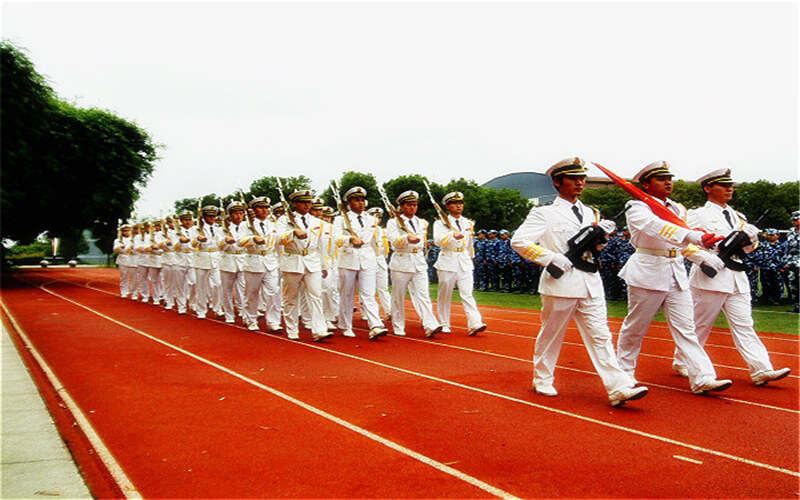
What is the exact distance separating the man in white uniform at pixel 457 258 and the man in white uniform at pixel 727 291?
11.4 feet

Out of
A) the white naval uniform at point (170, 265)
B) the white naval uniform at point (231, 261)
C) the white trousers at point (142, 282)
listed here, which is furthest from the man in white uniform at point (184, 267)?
the white trousers at point (142, 282)

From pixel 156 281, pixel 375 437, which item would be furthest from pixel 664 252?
pixel 156 281

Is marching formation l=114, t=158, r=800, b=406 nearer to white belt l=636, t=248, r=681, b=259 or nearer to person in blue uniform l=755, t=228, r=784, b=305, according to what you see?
white belt l=636, t=248, r=681, b=259

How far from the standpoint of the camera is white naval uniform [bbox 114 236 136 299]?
58.6 ft

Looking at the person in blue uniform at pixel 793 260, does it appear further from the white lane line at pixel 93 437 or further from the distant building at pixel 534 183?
the distant building at pixel 534 183

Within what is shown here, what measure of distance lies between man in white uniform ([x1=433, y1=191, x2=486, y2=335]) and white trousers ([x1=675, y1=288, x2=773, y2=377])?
366 centimetres

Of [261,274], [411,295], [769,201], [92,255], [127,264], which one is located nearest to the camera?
[411,295]

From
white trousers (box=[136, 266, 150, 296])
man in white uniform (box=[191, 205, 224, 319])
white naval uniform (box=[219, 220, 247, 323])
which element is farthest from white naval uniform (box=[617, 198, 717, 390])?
white trousers (box=[136, 266, 150, 296])

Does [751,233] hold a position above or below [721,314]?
above

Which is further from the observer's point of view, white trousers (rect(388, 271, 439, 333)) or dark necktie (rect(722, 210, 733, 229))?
white trousers (rect(388, 271, 439, 333))

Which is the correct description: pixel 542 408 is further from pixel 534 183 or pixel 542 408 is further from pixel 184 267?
pixel 534 183

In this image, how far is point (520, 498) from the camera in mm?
3416

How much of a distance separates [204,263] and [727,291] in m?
9.94

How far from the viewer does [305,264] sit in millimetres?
9133
